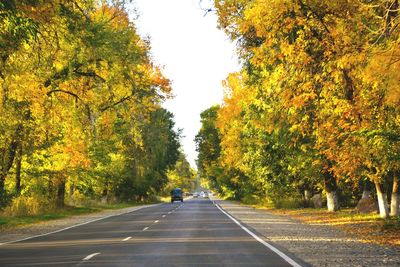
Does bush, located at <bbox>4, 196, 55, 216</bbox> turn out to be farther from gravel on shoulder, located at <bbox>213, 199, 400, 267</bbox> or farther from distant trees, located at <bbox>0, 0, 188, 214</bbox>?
gravel on shoulder, located at <bbox>213, 199, 400, 267</bbox>

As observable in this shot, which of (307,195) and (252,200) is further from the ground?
(252,200)

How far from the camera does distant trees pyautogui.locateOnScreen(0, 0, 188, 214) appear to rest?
542 inches

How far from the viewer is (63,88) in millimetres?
25562

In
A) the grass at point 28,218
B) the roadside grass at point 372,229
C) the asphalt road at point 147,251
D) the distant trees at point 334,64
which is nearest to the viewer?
the asphalt road at point 147,251

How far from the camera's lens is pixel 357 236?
18.4 m

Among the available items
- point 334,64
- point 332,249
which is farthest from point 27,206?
point 334,64

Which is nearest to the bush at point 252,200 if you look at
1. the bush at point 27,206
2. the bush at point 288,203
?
the bush at point 288,203

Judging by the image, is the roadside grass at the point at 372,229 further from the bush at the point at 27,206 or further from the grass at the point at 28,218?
the bush at the point at 27,206

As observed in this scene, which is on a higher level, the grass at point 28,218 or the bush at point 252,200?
the bush at point 252,200

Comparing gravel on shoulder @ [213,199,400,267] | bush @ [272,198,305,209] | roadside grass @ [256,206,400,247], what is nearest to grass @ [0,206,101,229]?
gravel on shoulder @ [213,199,400,267]

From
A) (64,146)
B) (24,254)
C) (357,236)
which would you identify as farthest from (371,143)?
(64,146)

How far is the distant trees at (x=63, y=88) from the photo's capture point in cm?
1377

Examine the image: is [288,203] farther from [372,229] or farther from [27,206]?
[372,229]

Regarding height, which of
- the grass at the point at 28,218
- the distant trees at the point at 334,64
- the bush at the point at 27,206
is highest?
the distant trees at the point at 334,64
